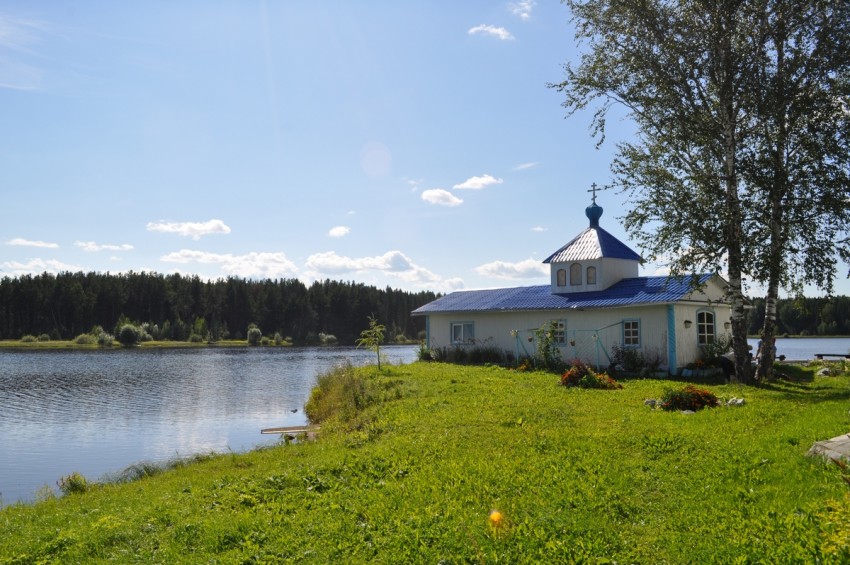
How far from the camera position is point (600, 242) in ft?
92.9

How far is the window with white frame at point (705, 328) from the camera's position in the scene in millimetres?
24641

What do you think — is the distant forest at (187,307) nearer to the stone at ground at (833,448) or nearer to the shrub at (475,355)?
the shrub at (475,355)

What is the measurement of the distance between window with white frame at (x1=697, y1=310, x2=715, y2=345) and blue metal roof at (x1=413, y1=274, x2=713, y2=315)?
1.42 meters

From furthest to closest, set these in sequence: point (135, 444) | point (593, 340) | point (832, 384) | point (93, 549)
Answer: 1. point (593, 340)
2. point (832, 384)
3. point (135, 444)
4. point (93, 549)

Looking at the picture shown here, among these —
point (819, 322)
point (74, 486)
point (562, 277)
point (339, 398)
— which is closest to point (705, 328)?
point (562, 277)

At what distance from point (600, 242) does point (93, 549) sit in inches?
961

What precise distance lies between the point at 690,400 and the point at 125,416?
1823 cm

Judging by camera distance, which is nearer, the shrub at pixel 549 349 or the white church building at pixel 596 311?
the white church building at pixel 596 311

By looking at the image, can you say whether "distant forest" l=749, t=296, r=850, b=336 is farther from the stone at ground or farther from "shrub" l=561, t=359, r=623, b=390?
the stone at ground

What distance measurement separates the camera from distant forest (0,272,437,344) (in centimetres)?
8962

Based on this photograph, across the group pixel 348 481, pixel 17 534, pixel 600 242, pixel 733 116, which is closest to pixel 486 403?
pixel 348 481

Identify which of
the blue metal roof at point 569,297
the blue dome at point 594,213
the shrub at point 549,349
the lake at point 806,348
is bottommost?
the lake at point 806,348

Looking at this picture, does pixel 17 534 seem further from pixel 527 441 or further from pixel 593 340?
pixel 593 340

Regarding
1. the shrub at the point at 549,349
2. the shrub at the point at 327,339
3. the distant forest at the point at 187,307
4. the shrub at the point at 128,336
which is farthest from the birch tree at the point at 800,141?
the shrub at the point at 327,339
